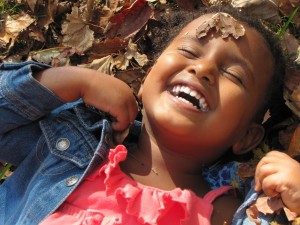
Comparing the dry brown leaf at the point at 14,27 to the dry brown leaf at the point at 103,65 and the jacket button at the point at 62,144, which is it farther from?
the jacket button at the point at 62,144

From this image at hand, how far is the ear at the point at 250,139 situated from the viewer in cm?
245

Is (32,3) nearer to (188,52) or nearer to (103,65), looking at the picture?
(103,65)

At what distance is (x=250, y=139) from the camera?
8.09ft

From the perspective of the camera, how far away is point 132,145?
8.20ft

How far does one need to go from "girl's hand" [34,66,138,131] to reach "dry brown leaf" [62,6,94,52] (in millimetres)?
653

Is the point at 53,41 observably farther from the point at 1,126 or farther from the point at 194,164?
the point at 194,164

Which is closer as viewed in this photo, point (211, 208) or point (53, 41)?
point (211, 208)

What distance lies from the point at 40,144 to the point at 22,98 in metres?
0.25

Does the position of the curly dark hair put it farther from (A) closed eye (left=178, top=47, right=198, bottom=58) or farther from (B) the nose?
(B) the nose

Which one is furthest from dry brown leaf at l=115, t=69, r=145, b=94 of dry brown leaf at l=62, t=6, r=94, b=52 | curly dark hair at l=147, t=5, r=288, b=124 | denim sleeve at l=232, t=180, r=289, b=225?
denim sleeve at l=232, t=180, r=289, b=225

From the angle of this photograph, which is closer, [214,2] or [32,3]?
[214,2]

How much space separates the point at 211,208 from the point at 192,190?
162 mm

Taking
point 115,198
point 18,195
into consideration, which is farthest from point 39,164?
point 115,198

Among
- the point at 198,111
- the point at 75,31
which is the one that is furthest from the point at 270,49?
the point at 75,31
